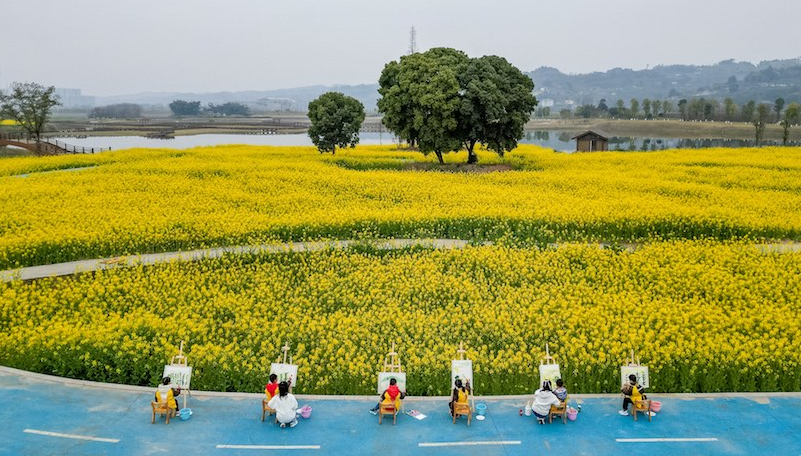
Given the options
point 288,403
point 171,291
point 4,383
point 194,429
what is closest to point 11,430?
point 4,383

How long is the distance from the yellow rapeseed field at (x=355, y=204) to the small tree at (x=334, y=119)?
419 inches

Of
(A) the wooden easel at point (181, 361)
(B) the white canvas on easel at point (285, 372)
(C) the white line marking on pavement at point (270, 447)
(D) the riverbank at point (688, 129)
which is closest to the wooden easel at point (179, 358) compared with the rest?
(A) the wooden easel at point (181, 361)

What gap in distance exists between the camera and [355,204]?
3219cm

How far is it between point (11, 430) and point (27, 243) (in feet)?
42.1

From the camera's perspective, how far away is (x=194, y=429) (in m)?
11.6

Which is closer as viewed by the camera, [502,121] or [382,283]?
[382,283]

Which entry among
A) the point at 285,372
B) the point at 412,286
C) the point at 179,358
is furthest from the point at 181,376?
the point at 412,286

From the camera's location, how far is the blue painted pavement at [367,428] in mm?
11008

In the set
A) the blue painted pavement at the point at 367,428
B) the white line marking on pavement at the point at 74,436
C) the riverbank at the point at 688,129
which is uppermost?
the riverbank at the point at 688,129

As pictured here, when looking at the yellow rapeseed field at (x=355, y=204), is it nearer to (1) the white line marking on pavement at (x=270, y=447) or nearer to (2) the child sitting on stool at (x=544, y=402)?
(1) the white line marking on pavement at (x=270, y=447)

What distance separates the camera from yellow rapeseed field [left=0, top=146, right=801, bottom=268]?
82.8 feet

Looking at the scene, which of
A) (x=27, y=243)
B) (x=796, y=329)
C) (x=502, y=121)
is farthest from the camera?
(x=502, y=121)

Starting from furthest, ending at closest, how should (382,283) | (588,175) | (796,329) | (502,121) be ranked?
1. (502,121)
2. (588,175)
3. (382,283)
4. (796,329)

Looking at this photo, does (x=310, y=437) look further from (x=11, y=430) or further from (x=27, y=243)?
→ (x=27, y=243)
